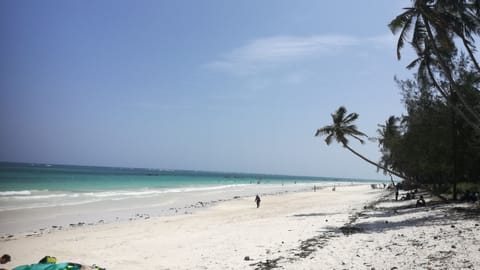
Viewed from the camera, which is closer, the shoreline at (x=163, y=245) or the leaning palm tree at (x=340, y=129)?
the shoreline at (x=163, y=245)

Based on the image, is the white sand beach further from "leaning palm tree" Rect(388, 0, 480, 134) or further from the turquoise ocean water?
the turquoise ocean water

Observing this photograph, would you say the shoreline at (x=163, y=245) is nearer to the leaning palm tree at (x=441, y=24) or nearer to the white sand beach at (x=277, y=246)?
the white sand beach at (x=277, y=246)

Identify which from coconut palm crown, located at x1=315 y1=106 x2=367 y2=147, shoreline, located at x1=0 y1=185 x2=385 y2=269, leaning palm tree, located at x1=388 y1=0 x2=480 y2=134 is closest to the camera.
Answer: shoreline, located at x1=0 y1=185 x2=385 y2=269

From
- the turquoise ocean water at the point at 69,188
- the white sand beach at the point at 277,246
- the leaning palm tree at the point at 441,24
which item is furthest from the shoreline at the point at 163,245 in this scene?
the turquoise ocean water at the point at 69,188

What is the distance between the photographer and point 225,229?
17.7m

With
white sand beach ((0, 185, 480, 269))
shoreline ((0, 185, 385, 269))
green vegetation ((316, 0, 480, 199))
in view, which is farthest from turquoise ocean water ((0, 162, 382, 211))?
green vegetation ((316, 0, 480, 199))

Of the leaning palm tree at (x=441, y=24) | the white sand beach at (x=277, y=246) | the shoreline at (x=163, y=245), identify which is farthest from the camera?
the leaning palm tree at (x=441, y=24)

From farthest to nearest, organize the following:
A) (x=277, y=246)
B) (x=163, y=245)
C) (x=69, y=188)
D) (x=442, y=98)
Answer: (x=69, y=188) < (x=442, y=98) < (x=163, y=245) < (x=277, y=246)

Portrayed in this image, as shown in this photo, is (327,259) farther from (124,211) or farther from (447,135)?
(124,211)

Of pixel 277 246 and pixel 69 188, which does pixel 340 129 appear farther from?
pixel 69 188

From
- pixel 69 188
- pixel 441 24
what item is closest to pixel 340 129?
pixel 441 24

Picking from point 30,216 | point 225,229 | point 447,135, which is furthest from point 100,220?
point 447,135

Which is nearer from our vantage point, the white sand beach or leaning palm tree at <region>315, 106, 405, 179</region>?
the white sand beach

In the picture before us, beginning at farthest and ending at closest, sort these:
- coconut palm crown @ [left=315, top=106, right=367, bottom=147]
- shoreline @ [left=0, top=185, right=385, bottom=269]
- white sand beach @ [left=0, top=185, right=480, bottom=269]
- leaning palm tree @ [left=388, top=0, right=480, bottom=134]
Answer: coconut palm crown @ [left=315, top=106, right=367, bottom=147] → leaning palm tree @ [left=388, top=0, right=480, bottom=134] → shoreline @ [left=0, top=185, right=385, bottom=269] → white sand beach @ [left=0, top=185, right=480, bottom=269]
